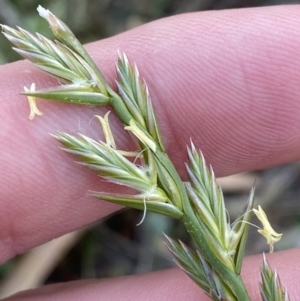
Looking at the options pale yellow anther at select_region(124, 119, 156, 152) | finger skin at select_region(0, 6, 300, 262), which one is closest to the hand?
finger skin at select_region(0, 6, 300, 262)

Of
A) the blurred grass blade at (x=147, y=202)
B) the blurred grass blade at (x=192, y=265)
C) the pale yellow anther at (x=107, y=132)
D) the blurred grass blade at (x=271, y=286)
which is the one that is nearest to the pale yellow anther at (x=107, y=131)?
the pale yellow anther at (x=107, y=132)

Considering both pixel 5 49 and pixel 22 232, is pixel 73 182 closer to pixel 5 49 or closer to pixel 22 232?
pixel 22 232

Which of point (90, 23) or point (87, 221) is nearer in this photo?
point (87, 221)

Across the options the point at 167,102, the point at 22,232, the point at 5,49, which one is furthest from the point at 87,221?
the point at 5,49

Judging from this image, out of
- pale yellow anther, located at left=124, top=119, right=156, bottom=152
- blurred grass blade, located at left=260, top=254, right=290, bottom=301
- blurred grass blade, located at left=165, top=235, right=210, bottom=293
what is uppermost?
pale yellow anther, located at left=124, top=119, right=156, bottom=152

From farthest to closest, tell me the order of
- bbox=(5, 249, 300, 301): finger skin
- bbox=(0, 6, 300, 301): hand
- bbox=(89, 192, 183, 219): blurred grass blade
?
1. bbox=(5, 249, 300, 301): finger skin
2. bbox=(0, 6, 300, 301): hand
3. bbox=(89, 192, 183, 219): blurred grass blade

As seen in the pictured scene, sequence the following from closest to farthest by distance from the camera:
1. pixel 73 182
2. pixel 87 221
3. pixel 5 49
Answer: pixel 73 182 < pixel 87 221 < pixel 5 49

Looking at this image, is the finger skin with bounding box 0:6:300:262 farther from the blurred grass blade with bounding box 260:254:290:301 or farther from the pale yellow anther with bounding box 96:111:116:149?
the blurred grass blade with bounding box 260:254:290:301

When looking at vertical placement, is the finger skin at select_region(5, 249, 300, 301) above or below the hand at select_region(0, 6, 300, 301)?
below

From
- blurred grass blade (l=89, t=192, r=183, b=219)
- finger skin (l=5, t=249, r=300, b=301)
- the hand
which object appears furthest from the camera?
finger skin (l=5, t=249, r=300, b=301)
